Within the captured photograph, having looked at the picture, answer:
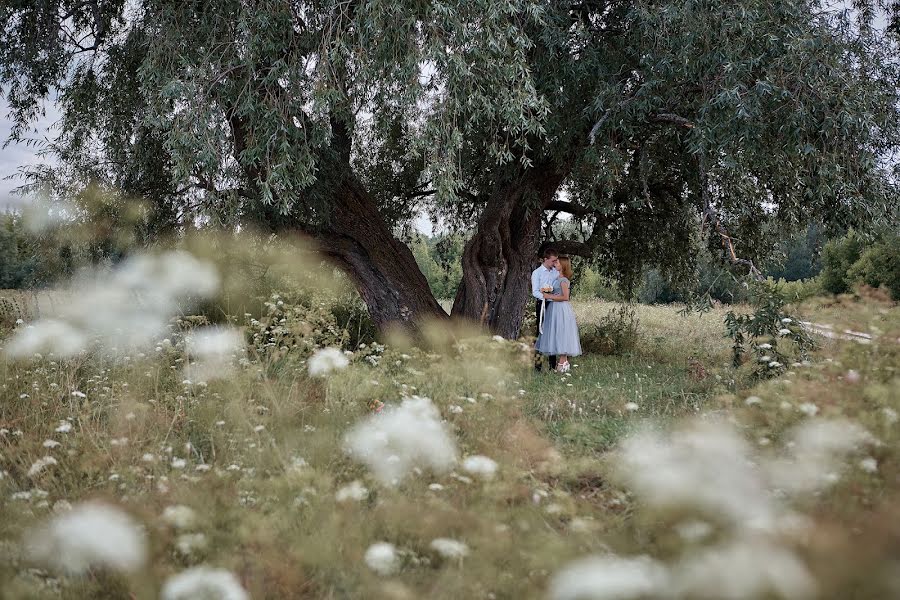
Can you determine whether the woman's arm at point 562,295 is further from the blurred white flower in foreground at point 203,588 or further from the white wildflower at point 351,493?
the blurred white flower in foreground at point 203,588

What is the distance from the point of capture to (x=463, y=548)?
2.97 meters

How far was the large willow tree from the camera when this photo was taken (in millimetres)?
7473

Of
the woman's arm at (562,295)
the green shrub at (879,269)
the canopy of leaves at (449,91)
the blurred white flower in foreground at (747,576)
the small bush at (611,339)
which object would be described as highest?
the canopy of leaves at (449,91)

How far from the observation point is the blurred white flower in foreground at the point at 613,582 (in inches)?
82.4

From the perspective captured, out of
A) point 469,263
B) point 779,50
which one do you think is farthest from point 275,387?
point 779,50

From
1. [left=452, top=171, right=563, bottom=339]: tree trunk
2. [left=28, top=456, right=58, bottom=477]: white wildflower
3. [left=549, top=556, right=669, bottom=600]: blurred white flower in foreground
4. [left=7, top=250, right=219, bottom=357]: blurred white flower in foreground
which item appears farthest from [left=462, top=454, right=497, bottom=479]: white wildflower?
[left=452, top=171, right=563, bottom=339]: tree trunk

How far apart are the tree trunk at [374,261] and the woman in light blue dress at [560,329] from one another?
1.98m

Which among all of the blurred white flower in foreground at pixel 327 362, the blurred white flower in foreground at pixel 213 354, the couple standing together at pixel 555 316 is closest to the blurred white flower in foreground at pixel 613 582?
the blurred white flower in foreground at pixel 327 362

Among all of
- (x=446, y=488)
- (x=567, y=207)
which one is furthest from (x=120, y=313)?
(x=567, y=207)

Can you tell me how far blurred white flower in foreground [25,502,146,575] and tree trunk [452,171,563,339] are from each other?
27.3 feet

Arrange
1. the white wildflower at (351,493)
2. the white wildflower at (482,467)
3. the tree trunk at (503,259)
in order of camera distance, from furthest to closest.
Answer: the tree trunk at (503,259) → the white wildflower at (482,467) → the white wildflower at (351,493)

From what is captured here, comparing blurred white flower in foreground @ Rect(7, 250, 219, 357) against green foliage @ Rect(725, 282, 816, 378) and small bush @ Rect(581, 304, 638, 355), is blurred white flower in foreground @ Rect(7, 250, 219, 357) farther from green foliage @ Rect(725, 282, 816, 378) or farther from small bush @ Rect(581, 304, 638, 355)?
small bush @ Rect(581, 304, 638, 355)

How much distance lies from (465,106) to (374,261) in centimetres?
378

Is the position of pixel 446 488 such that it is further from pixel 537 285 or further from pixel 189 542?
pixel 537 285
